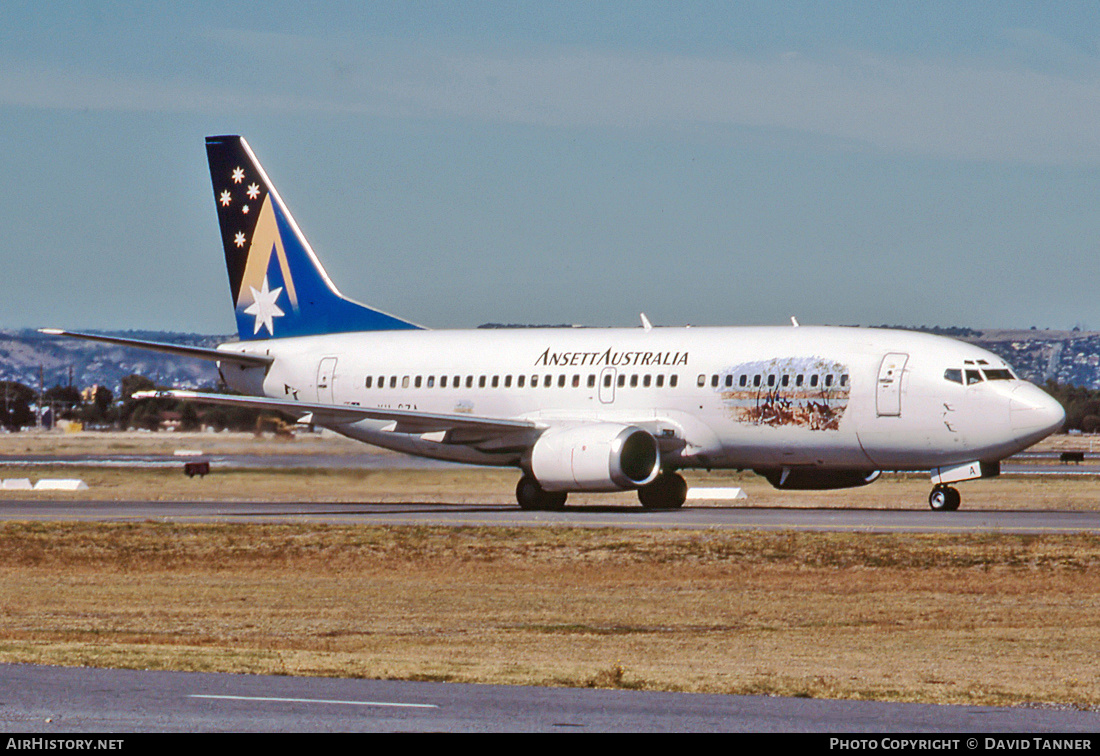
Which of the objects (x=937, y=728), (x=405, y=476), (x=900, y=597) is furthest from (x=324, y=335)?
(x=937, y=728)

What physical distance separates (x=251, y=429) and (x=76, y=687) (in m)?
46.7

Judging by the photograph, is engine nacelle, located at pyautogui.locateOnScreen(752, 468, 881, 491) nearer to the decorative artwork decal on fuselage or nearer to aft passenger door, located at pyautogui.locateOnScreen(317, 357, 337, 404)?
the decorative artwork decal on fuselage

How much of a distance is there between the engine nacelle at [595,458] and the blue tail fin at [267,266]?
35.2ft

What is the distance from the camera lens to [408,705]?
14.2 meters

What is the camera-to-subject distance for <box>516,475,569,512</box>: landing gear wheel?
44.5 meters

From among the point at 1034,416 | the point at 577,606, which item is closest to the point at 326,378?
the point at 1034,416

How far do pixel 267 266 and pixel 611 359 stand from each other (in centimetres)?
1340

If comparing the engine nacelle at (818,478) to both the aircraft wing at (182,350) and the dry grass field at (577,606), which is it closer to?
the dry grass field at (577,606)

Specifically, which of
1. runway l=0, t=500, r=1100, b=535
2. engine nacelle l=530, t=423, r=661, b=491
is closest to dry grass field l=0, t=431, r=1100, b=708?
runway l=0, t=500, r=1100, b=535

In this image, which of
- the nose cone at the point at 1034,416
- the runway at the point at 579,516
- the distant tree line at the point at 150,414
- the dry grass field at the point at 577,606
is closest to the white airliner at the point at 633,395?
the nose cone at the point at 1034,416

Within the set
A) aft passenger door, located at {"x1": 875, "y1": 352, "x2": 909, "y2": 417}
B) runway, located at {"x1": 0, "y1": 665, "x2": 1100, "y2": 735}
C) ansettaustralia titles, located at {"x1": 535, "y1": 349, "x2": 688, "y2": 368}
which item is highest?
ansettaustralia titles, located at {"x1": 535, "y1": 349, "x2": 688, "y2": 368}

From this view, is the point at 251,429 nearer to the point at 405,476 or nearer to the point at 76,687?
the point at 405,476

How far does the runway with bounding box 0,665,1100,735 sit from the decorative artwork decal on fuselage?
2652 centimetres

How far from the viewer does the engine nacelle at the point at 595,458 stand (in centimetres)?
4181
